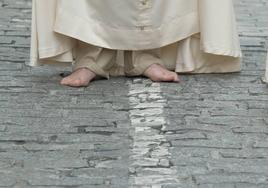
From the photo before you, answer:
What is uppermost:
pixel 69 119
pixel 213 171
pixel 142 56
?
pixel 142 56

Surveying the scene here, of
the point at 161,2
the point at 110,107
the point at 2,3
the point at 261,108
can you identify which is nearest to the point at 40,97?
the point at 110,107

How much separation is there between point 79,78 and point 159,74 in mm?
460

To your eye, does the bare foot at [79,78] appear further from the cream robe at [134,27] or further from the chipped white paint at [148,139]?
the chipped white paint at [148,139]

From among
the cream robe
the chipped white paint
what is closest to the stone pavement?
the chipped white paint

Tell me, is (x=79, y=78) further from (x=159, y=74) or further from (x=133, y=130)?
(x=133, y=130)

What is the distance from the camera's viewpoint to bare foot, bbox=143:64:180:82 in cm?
500

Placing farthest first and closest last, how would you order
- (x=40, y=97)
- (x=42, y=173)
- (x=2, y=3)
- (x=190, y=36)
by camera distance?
(x=2, y=3)
(x=190, y=36)
(x=40, y=97)
(x=42, y=173)

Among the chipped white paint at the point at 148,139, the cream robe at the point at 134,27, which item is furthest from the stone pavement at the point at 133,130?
the cream robe at the point at 134,27

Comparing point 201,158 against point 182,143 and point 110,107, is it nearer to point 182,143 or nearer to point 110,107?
point 182,143

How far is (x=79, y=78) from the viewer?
4.95 m

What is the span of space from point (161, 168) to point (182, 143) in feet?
1.06

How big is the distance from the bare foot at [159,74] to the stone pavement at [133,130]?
0.04m

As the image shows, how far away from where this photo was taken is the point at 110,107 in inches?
180

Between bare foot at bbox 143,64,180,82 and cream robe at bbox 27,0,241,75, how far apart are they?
12 cm
